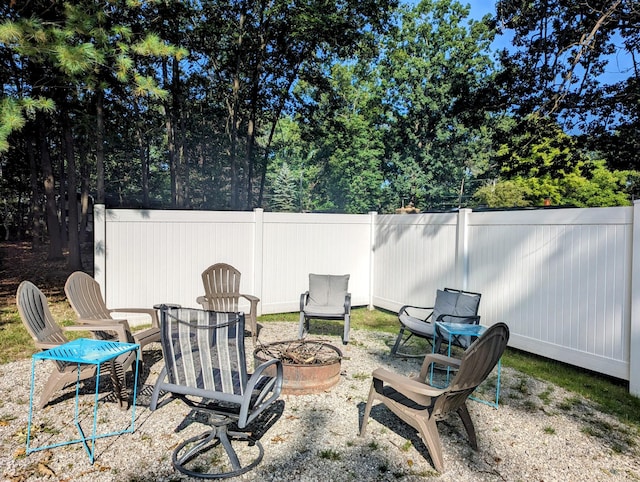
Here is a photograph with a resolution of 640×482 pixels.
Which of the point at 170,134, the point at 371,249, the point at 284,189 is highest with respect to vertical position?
the point at 170,134

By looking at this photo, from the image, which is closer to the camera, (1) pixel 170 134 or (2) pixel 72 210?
(2) pixel 72 210

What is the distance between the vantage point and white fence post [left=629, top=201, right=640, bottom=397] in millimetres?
3955

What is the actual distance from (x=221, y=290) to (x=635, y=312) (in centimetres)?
466

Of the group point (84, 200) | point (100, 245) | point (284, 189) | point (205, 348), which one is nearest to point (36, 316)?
point (205, 348)

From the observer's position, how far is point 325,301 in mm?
6164

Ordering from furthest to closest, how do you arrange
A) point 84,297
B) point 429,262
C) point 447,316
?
point 429,262 < point 447,316 < point 84,297

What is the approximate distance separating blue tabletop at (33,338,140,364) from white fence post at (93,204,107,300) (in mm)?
3136

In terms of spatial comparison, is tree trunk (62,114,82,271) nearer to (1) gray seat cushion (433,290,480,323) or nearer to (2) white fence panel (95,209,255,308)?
(2) white fence panel (95,209,255,308)

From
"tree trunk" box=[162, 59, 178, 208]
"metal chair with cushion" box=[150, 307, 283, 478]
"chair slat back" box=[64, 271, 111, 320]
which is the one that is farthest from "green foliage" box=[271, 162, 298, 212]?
"metal chair with cushion" box=[150, 307, 283, 478]

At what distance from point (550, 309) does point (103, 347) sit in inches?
183

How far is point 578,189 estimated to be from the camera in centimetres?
2669

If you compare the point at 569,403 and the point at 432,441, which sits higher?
the point at 432,441

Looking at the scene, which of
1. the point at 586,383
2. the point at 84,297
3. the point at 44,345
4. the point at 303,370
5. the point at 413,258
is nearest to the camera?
the point at 44,345

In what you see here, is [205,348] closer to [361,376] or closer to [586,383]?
[361,376]
